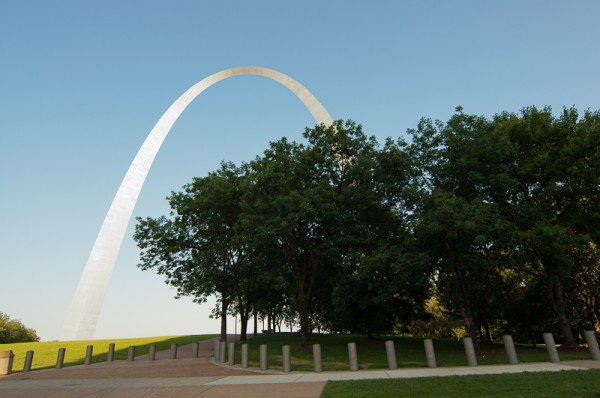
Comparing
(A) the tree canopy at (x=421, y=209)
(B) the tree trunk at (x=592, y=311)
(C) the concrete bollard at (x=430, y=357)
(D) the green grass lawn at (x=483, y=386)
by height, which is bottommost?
(D) the green grass lawn at (x=483, y=386)

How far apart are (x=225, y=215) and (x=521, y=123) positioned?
1927 cm

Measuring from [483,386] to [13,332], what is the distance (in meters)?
68.7

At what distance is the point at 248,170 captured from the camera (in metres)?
28.6

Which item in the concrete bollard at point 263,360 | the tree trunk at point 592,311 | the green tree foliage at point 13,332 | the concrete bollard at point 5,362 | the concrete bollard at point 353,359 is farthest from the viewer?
the green tree foliage at point 13,332

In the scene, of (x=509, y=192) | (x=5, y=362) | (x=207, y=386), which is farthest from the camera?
(x=509, y=192)

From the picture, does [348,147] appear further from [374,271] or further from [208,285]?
[208,285]

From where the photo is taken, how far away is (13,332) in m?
57.3

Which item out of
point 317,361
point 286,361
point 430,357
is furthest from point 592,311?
point 286,361

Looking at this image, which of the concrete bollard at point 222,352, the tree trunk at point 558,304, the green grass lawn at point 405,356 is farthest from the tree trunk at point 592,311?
the concrete bollard at point 222,352

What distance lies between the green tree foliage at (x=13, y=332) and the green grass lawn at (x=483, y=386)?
204 ft

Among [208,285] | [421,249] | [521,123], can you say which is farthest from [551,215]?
[208,285]

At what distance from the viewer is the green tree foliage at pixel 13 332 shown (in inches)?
2165

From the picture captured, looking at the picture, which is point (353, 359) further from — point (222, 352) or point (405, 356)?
point (222, 352)

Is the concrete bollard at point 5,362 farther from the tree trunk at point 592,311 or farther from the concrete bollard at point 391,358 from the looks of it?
the tree trunk at point 592,311
